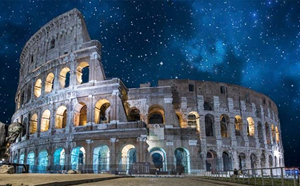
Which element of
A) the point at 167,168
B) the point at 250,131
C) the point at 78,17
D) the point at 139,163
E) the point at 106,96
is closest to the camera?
the point at 139,163

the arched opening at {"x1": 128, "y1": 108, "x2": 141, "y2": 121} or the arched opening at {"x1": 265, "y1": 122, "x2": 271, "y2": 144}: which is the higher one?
the arched opening at {"x1": 128, "y1": 108, "x2": 141, "y2": 121}

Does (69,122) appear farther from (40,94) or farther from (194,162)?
(194,162)

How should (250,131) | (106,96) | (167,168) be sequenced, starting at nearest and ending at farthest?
(167,168) → (106,96) → (250,131)

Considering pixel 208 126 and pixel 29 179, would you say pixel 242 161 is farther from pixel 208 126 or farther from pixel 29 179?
pixel 29 179

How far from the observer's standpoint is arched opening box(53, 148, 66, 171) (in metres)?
26.4

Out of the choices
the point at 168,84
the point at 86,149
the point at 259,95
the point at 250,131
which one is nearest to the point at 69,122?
the point at 86,149

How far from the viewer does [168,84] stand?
3147 centimetres

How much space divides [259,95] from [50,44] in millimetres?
27295

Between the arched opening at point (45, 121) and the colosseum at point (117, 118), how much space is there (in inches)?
4.3

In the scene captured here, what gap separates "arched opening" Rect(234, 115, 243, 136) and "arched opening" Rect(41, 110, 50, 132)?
21962 millimetres

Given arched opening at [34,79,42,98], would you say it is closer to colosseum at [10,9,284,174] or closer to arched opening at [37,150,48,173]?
colosseum at [10,9,284,174]

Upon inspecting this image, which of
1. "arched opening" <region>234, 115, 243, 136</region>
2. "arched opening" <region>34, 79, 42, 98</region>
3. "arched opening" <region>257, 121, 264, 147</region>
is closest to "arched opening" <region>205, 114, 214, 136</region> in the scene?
"arched opening" <region>234, 115, 243, 136</region>

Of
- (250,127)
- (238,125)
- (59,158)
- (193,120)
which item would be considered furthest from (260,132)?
(59,158)

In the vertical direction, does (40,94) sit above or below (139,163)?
above
